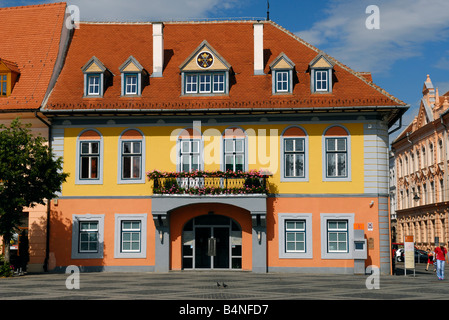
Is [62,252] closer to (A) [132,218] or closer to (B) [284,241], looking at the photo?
(A) [132,218]

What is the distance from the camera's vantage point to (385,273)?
1159 inches

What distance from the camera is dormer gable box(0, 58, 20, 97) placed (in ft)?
104

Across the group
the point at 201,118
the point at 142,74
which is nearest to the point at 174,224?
the point at 201,118

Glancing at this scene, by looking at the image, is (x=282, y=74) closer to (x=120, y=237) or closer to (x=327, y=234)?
(x=327, y=234)

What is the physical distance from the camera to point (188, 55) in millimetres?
33188

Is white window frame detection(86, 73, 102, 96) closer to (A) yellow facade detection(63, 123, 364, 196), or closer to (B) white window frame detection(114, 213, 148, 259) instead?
(A) yellow facade detection(63, 123, 364, 196)

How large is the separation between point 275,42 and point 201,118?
666 cm

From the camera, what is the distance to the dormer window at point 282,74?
101 ft

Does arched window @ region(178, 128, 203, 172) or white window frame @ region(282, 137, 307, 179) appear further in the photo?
arched window @ region(178, 128, 203, 172)

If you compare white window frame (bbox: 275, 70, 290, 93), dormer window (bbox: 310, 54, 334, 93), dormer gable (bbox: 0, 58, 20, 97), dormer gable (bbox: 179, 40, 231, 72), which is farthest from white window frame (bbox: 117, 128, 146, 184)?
dormer window (bbox: 310, 54, 334, 93)

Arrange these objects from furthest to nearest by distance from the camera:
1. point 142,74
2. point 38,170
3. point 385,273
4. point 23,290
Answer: point 142,74 < point 385,273 < point 38,170 < point 23,290

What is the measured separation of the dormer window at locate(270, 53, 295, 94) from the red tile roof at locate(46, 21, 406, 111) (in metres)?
0.37

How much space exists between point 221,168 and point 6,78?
12135 millimetres

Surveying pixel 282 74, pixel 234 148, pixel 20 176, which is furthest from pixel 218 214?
pixel 20 176
